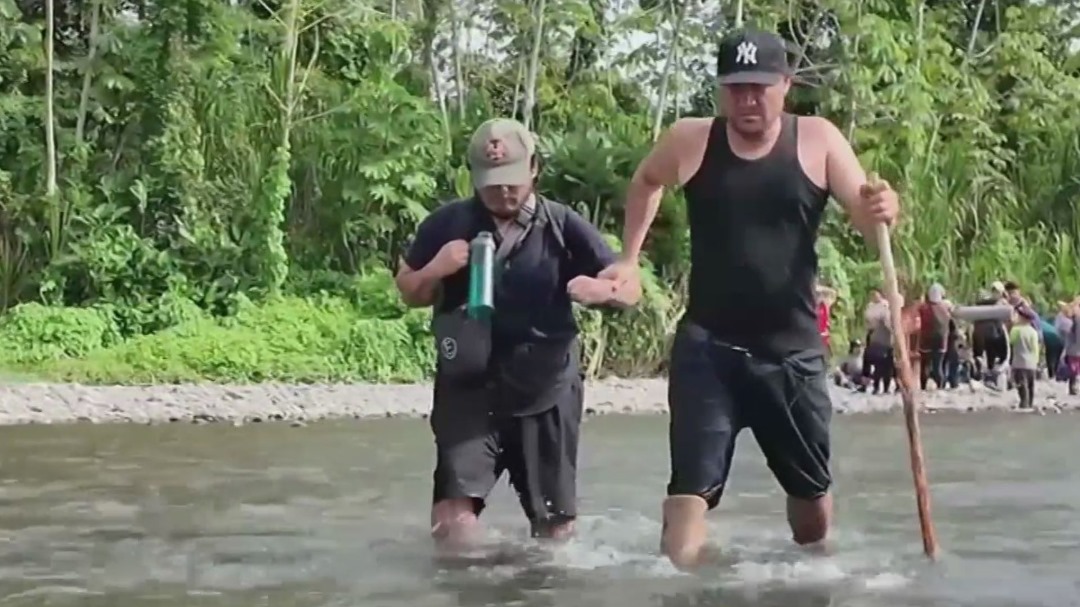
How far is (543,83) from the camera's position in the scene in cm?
3034

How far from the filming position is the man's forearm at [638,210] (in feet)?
22.7

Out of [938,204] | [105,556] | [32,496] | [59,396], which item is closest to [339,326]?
[59,396]

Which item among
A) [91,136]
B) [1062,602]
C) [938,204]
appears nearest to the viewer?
[1062,602]

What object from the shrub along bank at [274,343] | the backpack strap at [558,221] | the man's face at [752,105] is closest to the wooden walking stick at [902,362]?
the man's face at [752,105]

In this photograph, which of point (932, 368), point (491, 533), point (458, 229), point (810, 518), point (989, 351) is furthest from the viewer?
point (989, 351)

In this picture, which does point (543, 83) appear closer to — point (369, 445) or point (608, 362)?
point (608, 362)

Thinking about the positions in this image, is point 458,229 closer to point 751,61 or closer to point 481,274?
point 481,274

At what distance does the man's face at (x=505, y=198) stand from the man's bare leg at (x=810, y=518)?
1.42 m

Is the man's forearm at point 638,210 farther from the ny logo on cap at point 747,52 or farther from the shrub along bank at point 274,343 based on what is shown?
the shrub along bank at point 274,343

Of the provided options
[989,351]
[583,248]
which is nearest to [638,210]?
[583,248]

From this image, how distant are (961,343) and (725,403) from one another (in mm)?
19362

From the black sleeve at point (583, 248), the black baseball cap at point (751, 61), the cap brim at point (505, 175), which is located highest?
the black baseball cap at point (751, 61)

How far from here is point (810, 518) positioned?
709cm

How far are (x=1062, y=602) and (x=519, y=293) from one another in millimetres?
2165
